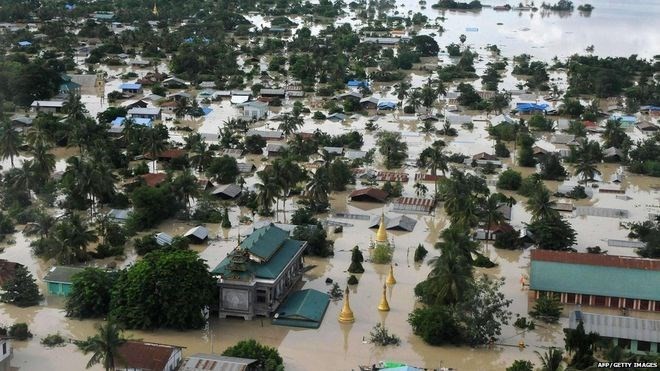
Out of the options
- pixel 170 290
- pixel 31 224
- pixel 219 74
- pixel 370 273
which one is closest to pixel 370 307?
pixel 370 273

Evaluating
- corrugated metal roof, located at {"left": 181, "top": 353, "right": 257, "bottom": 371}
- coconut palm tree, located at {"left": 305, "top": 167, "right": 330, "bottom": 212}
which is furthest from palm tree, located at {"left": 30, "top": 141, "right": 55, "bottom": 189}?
corrugated metal roof, located at {"left": 181, "top": 353, "right": 257, "bottom": 371}

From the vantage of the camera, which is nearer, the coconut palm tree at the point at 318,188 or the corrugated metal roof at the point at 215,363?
the corrugated metal roof at the point at 215,363

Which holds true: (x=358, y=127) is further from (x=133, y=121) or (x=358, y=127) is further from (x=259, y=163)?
(x=133, y=121)

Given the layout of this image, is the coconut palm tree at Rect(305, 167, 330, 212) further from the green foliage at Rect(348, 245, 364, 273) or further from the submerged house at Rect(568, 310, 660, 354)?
the submerged house at Rect(568, 310, 660, 354)

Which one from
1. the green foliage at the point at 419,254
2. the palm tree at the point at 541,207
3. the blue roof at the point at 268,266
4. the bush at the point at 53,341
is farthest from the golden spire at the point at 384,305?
A: the bush at the point at 53,341

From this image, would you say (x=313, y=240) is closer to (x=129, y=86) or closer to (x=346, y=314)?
(x=346, y=314)

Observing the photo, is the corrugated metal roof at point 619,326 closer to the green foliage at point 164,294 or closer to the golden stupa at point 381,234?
the golden stupa at point 381,234
